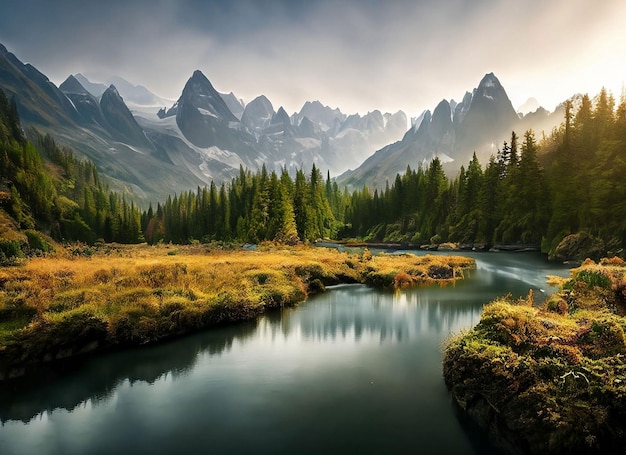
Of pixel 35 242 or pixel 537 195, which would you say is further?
pixel 537 195

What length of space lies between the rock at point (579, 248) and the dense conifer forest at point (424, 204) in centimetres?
104

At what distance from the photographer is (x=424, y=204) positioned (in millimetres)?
103812

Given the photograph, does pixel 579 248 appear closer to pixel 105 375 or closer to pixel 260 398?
pixel 260 398

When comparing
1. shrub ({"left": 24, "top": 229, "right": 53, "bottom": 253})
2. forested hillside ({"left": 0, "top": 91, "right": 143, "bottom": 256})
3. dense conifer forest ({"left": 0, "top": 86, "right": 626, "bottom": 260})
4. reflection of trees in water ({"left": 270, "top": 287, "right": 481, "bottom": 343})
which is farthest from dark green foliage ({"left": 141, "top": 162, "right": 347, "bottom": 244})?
reflection of trees in water ({"left": 270, "top": 287, "right": 481, "bottom": 343})

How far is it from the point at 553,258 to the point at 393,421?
5505cm

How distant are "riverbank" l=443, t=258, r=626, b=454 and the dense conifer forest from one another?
1809 inches

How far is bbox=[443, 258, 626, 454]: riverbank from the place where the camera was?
28.8 ft

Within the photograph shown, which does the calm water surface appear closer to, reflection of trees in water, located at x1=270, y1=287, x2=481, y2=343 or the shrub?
reflection of trees in water, located at x1=270, y1=287, x2=481, y2=343

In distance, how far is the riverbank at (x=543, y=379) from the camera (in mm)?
→ 8773

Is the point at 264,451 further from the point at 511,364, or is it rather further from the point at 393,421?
the point at 511,364

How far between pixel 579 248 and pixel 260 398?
57.2 metres

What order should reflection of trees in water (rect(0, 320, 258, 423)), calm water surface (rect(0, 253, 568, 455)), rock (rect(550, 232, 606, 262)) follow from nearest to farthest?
calm water surface (rect(0, 253, 568, 455))
reflection of trees in water (rect(0, 320, 258, 423))
rock (rect(550, 232, 606, 262))

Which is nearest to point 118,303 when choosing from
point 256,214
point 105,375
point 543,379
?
point 105,375

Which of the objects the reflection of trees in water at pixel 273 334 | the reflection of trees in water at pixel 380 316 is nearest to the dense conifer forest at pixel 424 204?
the reflection of trees in water at pixel 380 316
